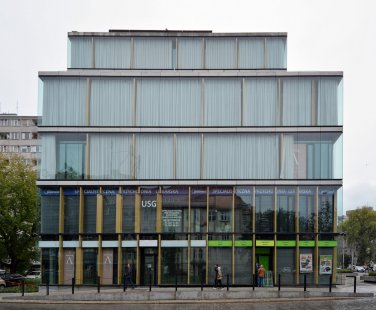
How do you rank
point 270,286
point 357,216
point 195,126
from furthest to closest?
point 357,216
point 195,126
point 270,286

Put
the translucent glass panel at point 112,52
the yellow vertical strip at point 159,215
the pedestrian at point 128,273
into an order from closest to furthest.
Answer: the pedestrian at point 128,273 < the yellow vertical strip at point 159,215 < the translucent glass panel at point 112,52

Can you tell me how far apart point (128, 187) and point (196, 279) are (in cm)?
702

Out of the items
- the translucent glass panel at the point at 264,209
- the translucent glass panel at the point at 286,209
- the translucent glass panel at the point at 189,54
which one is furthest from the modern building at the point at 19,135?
the translucent glass panel at the point at 286,209

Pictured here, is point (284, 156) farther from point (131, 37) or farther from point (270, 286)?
point (131, 37)

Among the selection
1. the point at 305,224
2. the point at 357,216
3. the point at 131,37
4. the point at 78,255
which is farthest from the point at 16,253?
the point at 357,216

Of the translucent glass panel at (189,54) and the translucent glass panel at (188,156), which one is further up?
the translucent glass panel at (189,54)

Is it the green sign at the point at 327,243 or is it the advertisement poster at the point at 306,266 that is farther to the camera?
the green sign at the point at 327,243

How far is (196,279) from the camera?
1649 inches

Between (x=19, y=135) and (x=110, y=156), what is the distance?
294ft

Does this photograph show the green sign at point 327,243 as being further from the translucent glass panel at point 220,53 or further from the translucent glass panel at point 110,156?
the translucent glass panel at point 220,53

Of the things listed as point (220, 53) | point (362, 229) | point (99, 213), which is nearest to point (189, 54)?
point (220, 53)

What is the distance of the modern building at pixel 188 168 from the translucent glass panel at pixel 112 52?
9 centimetres

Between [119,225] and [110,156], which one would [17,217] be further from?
[119,225]

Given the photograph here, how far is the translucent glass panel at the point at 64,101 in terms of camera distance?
4344 centimetres
